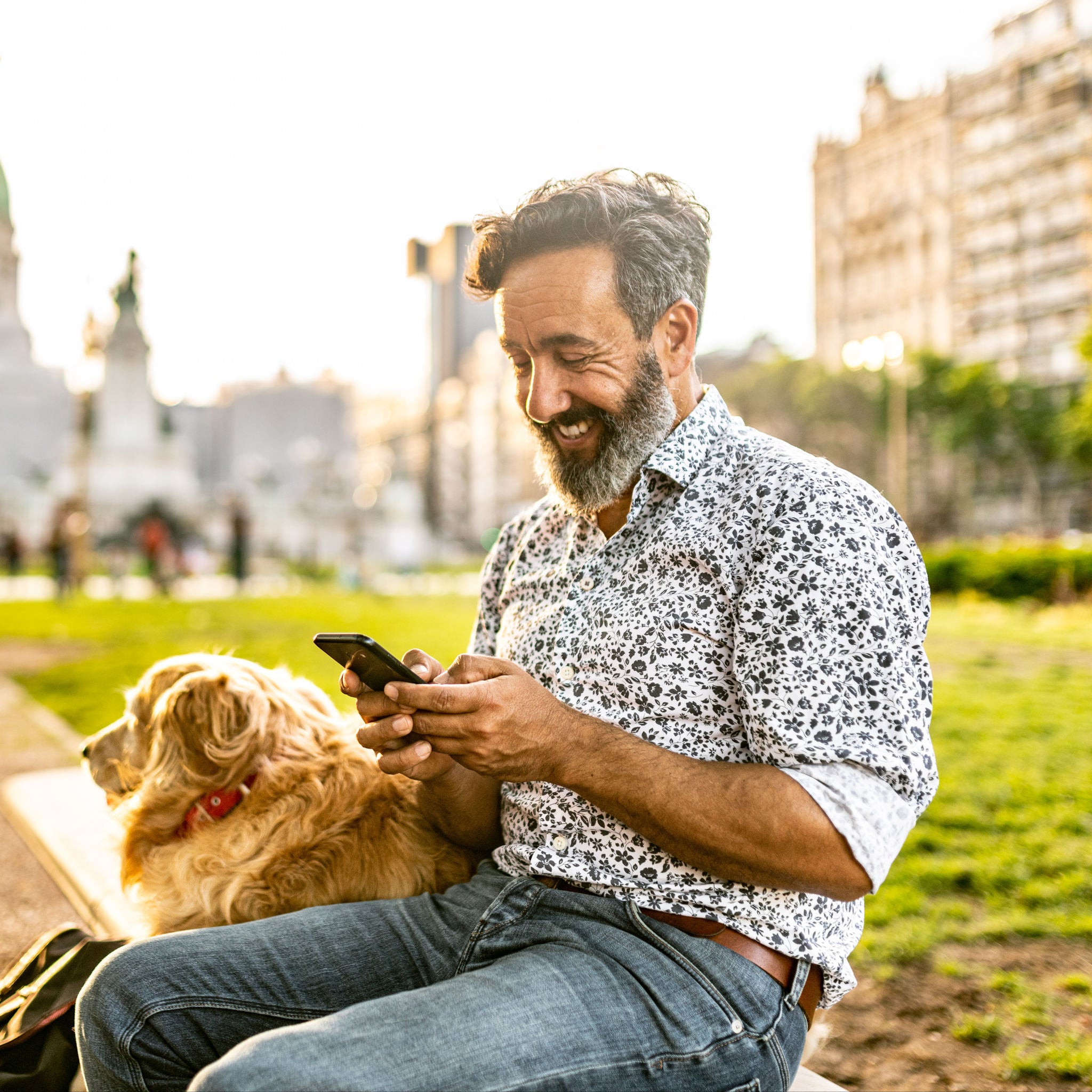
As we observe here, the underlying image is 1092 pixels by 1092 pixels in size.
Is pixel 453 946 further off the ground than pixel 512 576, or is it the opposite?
pixel 512 576


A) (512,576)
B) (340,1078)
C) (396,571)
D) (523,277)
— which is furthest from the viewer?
(396,571)

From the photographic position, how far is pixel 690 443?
7.57 feet

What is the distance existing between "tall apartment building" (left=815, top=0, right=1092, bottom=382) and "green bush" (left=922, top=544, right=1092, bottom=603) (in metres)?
42.3

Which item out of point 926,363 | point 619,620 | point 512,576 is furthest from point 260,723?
point 926,363

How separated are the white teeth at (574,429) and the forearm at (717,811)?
73cm

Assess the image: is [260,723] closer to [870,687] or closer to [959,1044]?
[870,687]

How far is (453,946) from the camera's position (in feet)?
7.28

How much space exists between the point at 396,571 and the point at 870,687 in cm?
3917

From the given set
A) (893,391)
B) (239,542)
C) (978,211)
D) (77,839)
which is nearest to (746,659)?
(77,839)

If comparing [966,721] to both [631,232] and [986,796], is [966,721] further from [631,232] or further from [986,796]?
[631,232]

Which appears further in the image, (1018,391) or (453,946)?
(1018,391)

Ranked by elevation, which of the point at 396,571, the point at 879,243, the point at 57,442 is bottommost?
the point at 396,571

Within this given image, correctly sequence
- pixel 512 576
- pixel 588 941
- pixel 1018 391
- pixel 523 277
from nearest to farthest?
pixel 588 941 → pixel 523 277 → pixel 512 576 → pixel 1018 391

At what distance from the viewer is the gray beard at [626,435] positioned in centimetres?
233
